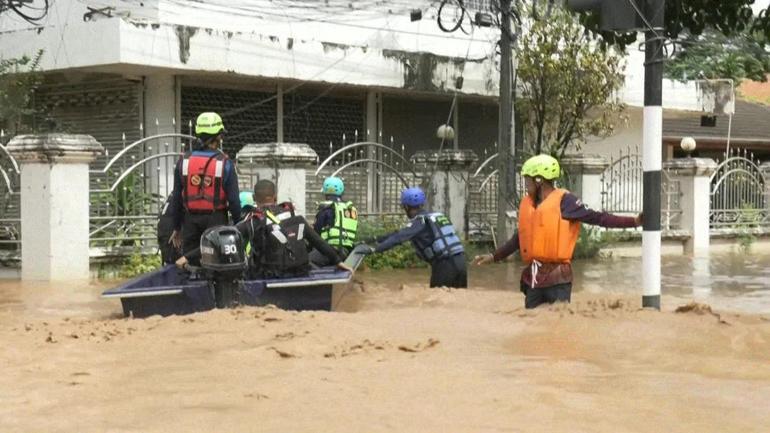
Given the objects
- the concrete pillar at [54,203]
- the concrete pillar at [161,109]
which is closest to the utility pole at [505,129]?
the concrete pillar at [161,109]

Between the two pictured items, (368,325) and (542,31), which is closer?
(368,325)

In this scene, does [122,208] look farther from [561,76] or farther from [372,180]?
[561,76]

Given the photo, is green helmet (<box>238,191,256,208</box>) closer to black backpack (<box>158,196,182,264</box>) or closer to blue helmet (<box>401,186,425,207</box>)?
black backpack (<box>158,196,182,264</box>)

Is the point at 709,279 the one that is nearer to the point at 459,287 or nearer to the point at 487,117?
the point at 459,287

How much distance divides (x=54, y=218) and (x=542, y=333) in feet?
24.5

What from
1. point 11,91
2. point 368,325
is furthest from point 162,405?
point 11,91

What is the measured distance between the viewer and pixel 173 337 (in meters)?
7.38

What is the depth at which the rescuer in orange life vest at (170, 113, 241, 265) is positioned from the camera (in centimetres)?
880

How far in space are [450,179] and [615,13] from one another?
976 cm

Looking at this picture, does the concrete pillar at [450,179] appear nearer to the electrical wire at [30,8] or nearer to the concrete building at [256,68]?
the concrete building at [256,68]

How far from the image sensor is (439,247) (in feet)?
33.4

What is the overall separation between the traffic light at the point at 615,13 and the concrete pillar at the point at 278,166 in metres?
7.52

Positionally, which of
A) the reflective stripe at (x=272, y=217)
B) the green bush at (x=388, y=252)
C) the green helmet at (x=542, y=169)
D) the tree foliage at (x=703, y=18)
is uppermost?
the tree foliage at (x=703, y=18)

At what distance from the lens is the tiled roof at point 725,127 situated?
29.4 meters
